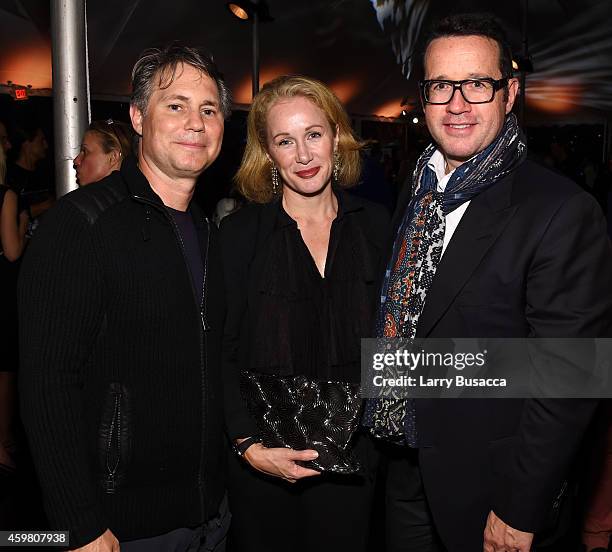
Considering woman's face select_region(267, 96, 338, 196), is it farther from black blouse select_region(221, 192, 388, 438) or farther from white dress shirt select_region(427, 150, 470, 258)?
white dress shirt select_region(427, 150, 470, 258)

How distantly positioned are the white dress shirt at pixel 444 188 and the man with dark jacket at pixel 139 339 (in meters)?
0.70

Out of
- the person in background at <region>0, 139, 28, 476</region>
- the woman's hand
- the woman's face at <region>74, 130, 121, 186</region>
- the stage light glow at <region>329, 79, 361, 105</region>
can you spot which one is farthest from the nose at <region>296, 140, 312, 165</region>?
the stage light glow at <region>329, 79, 361, 105</region>

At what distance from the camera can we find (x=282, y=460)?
1.99 metres

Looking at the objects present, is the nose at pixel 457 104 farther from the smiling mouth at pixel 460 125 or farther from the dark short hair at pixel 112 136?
the dark short hair at pixel 112 136

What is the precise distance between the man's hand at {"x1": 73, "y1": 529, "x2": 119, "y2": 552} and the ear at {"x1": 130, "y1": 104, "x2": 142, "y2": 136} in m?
1.11

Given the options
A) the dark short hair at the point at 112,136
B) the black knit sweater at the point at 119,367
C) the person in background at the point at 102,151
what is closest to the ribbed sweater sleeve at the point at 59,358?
the black knit sweater at the point at 119,367

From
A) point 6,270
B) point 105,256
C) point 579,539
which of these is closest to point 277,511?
→ point 105,256

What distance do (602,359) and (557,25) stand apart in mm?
15305

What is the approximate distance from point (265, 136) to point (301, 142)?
19 cm

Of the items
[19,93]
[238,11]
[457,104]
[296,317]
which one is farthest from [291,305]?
[19,93]

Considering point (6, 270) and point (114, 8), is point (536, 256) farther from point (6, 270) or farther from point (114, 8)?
Answer: point (114, 8)

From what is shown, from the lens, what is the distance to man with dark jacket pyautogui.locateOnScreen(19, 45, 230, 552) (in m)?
1.51

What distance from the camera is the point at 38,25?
10.6 m

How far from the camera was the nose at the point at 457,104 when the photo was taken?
1821 millimetres
